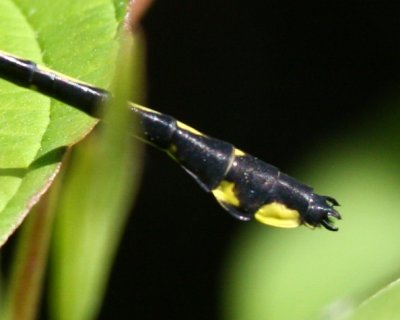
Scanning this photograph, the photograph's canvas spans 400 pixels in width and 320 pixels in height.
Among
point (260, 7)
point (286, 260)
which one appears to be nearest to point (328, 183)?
point (286, 260)

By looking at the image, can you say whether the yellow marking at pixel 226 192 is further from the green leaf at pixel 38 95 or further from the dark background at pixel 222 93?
the dark background at pixel 222 93

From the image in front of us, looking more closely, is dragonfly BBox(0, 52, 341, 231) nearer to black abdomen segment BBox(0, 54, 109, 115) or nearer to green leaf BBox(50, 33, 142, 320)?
black abdomen segment BBox(0, 54, 109, 115)

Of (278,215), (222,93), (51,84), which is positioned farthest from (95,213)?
(222,93)

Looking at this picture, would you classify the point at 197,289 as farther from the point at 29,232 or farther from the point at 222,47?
the point at 29,232

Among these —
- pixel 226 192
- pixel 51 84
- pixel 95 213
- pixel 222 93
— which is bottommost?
pixel 222 93

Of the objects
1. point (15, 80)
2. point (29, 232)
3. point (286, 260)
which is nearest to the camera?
point (29, 232)

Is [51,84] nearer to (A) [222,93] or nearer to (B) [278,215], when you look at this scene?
(B) [278,215]
